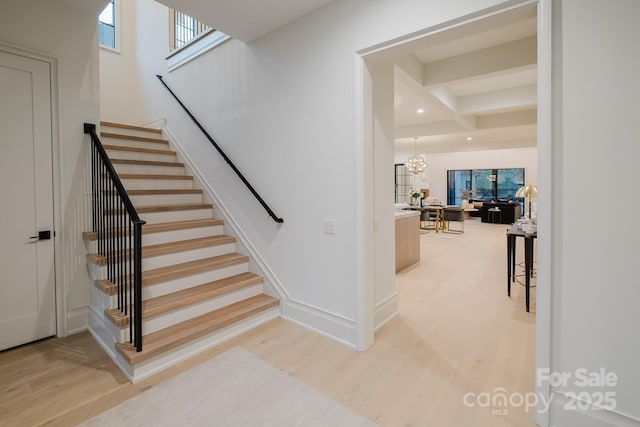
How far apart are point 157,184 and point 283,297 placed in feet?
7.61

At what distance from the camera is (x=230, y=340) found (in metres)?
2.67

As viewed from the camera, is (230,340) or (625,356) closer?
(625,356)

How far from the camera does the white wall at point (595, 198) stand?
1470mm

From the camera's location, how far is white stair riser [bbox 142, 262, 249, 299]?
8.77 feet

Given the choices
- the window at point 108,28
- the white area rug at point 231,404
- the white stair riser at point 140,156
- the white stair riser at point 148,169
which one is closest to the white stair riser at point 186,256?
the white area rug at point 231,404

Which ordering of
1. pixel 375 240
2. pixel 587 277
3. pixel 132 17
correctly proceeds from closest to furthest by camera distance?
pixel 587 277, pixel 375 240, pixel 132 17

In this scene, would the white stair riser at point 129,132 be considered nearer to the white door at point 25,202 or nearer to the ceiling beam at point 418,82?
the white door at point 25,202

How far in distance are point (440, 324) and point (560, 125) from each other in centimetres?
203

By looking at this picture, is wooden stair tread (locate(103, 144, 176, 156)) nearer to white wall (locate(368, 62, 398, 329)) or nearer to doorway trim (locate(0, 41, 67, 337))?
doorway trim (locate(0, 41, 67, 337))

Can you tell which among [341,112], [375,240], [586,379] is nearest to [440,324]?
[375,240]

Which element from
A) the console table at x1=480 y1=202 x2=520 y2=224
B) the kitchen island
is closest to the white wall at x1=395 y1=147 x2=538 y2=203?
the console table at x1=480 y1=202 x2=520 y2=224

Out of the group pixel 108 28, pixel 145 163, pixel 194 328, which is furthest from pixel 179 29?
pixel 194 328

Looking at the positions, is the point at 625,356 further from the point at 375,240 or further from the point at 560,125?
the point at 375,240

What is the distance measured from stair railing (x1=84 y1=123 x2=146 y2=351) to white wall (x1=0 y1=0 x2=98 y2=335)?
0.12 meters
